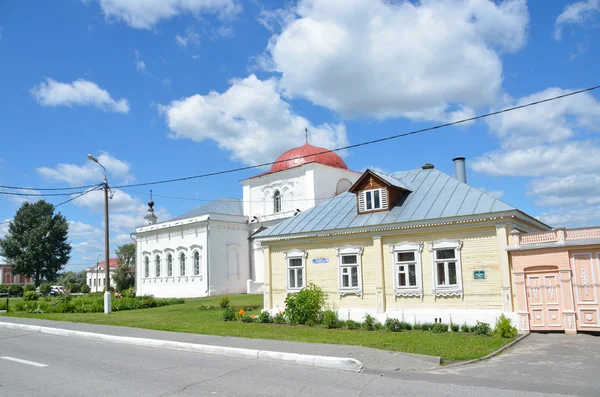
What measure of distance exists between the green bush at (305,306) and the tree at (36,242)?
60.4 meters

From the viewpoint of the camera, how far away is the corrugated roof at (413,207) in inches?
639

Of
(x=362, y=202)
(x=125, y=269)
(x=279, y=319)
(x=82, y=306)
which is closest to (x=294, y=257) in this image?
(x=279, y=319)

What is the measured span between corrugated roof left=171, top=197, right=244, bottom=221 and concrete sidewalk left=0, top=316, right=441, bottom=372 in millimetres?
28488

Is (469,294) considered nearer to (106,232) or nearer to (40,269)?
(106,232)

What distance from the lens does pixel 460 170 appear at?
67.2 feet

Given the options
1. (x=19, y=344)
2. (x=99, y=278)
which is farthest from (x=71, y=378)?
(x=99, y=278)

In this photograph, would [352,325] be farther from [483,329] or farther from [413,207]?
[413,207]

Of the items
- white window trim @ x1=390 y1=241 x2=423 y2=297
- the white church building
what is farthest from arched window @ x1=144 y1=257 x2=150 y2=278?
white window trim @ x1=390 y1=241 x2=423 y2=297

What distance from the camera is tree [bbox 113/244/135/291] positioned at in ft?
177

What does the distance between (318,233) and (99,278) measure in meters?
84.3

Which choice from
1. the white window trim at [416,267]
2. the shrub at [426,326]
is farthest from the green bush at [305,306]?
the shrub at [426,326]

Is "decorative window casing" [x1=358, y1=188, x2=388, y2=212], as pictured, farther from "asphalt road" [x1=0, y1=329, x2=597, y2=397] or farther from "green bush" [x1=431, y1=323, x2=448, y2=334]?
"asphalt road" [x1=0, y1=329, x2=597, y2=397]

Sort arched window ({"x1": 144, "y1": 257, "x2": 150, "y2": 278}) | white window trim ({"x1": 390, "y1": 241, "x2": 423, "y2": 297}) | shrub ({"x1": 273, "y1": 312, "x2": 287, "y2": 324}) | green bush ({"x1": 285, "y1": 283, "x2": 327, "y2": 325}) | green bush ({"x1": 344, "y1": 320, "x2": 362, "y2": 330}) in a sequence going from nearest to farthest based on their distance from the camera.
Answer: white window trim ({"x1": 390, "y1": 241, "x2": 423, "y2": 297}) → green bush ({"x1": 344, "y1": 320, "x2": 362, "y2": 330}) → green bush ({"x1": 285, "y1": 283, "x2": 327, "y2": 325}) → shrub ({"x1": 273, "y1": 312, "x2": 287, "y2": 324}) → arched window ({"x1": 144, "y1": 257, "x2": 150, "y2": 278})

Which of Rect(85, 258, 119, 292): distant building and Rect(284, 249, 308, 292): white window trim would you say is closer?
Rect(284, 249, 308, 292): white window trim
